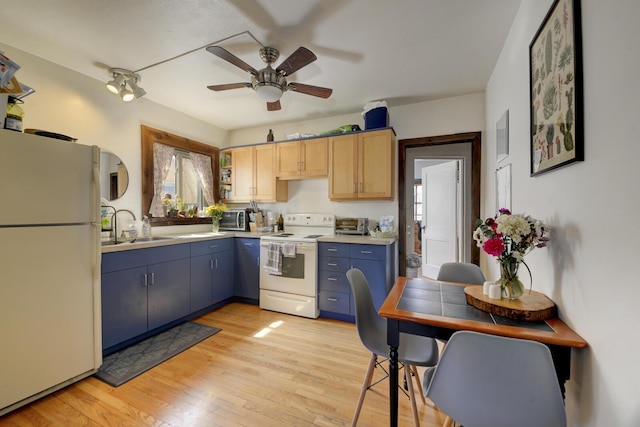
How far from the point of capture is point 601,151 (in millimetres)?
868

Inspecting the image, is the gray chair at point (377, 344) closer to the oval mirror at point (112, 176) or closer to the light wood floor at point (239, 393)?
the light wood floor at point (239, 393)

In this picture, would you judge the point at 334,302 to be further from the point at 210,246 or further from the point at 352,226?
the point at 210,246

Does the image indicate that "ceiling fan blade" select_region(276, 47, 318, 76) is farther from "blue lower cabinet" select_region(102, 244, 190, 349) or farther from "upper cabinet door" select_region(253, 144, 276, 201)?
"blue lower cabinet" select_region(102, 244, 190, 349)

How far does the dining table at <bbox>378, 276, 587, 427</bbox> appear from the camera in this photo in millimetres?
967

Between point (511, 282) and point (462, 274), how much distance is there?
717mm

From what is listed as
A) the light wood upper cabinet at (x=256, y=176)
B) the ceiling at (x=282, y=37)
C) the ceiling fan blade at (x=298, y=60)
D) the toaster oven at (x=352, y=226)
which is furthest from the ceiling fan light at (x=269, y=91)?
the toaster oven at (x=352, y=226)

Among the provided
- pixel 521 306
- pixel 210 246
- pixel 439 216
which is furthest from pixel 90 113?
pixel 439 216

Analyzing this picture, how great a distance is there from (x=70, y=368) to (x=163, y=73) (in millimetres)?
2552

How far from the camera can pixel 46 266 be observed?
1.68 meters

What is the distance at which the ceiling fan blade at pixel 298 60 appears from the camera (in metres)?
1.73

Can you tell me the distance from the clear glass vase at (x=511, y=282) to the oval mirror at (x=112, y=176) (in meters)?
3.53

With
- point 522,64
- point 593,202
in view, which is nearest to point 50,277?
point 593,202

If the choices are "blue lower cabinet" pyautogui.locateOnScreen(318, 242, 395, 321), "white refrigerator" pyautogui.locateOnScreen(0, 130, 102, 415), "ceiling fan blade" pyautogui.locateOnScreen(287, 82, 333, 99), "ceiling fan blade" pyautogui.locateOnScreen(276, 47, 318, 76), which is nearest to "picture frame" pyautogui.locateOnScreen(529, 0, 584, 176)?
"ceiling fan blade" pyautogui.locateOnScreen(276, 47, 318, 76)

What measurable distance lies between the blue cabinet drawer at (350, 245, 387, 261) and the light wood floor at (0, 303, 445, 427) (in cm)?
88
